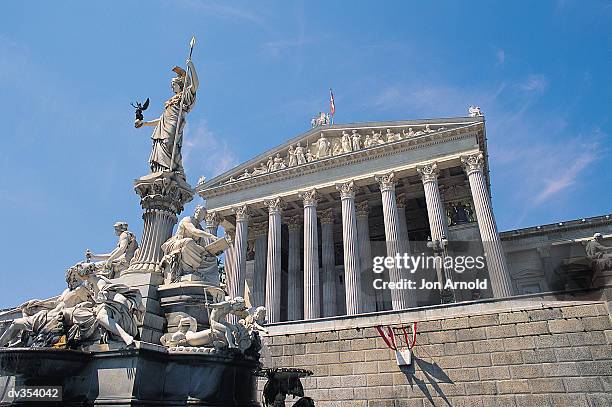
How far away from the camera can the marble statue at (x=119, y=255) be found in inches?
347

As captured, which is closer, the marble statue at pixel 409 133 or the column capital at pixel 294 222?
the marble statue at pixel 409 133

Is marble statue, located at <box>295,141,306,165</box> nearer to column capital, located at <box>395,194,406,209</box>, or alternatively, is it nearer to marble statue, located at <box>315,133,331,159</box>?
marble statue, located at <box>315,133,331,159</box>

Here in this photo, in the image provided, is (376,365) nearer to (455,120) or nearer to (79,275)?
(79,275)

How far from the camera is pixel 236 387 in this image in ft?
21.2

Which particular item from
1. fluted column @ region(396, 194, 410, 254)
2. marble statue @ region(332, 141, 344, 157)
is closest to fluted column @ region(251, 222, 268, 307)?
marble statue @ region(332, 141, 344, 157)

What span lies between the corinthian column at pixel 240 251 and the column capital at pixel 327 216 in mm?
6741

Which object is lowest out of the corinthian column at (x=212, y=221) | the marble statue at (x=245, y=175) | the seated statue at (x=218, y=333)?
the seated statue at (x=218, y=333)

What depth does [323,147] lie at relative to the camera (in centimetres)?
3444

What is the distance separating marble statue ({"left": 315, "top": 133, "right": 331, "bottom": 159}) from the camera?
1345 inches

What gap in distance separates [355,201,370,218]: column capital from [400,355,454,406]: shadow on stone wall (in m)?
20.4

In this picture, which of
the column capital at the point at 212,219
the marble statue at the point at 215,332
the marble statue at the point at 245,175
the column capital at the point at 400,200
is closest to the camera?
the marble statue at the point at 215,332

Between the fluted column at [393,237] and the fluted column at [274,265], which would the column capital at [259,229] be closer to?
the fluted column at [274,265]

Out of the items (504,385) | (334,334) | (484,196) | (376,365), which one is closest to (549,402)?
(504,385)

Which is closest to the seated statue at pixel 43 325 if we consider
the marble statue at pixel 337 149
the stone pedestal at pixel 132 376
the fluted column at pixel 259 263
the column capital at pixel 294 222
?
the stone pedestal at pixel 132 376
